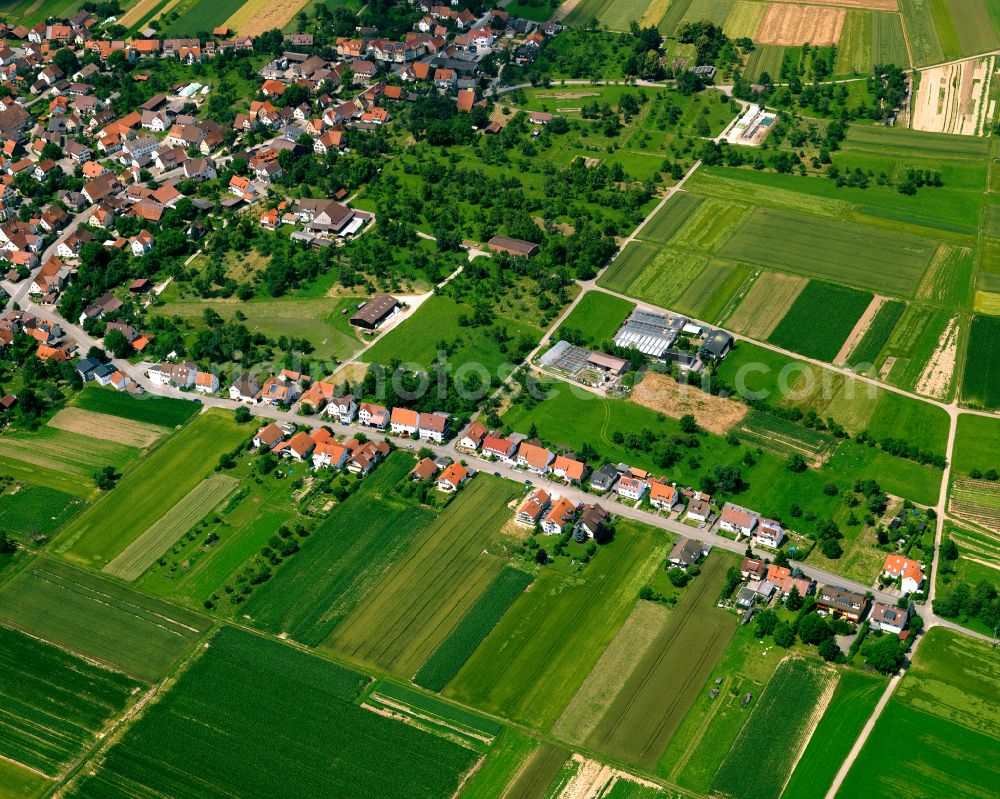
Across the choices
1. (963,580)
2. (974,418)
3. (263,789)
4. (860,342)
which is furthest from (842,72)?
(263,789)

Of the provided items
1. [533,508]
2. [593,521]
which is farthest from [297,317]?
[593,521]

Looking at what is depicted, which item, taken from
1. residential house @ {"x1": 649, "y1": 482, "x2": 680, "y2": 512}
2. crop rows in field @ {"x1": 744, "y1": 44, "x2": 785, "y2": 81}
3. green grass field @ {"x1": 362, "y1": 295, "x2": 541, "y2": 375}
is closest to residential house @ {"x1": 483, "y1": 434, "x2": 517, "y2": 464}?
green grass field @ {"x1": 362, "y1": 295, "x2": 541, "y2": 375}

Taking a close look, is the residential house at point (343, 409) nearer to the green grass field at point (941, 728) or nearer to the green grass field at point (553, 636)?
the green grass field at point (553, 636)

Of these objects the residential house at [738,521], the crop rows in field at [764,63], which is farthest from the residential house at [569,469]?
the crop rows in field at [764,63]

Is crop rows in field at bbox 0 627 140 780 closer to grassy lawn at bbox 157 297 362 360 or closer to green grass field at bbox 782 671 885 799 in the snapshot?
grassy lawn at bbox 157 297 362 360

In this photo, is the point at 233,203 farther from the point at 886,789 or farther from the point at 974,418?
the point at 886,789

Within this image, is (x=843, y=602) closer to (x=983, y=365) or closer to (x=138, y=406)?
(x=983, y=365)
